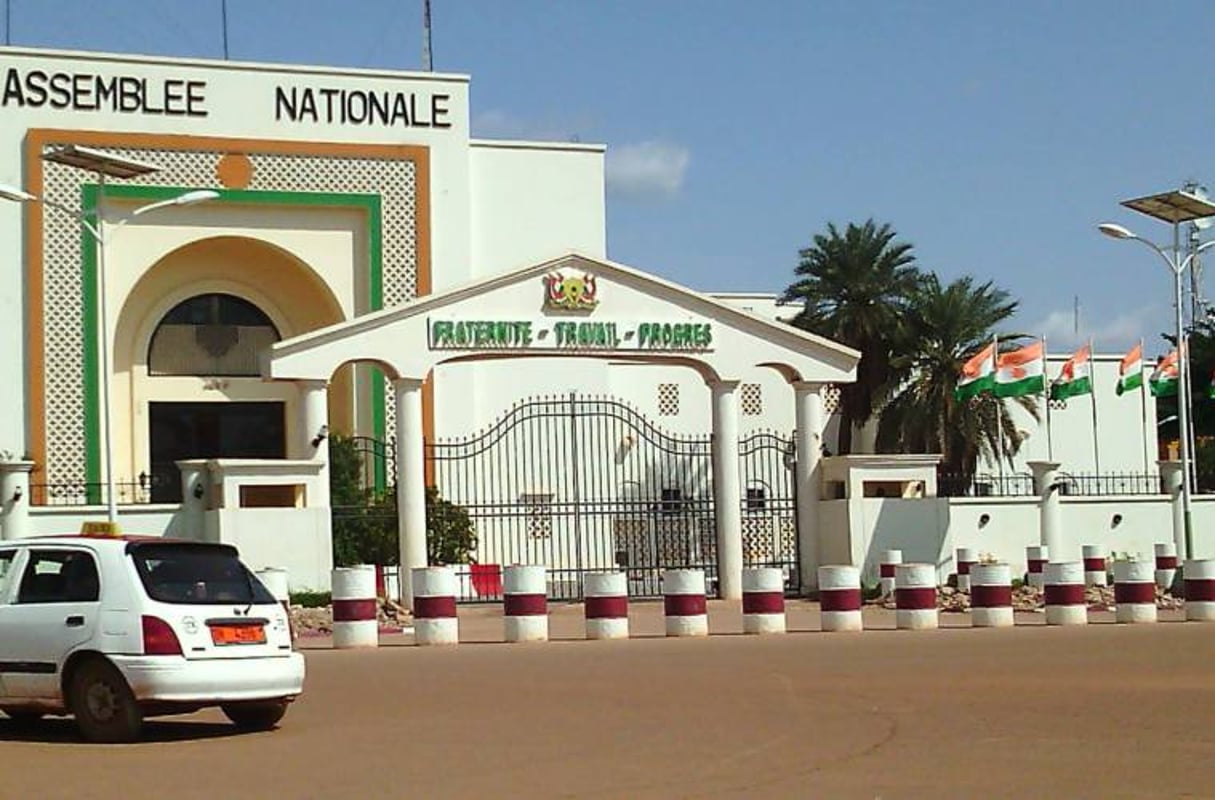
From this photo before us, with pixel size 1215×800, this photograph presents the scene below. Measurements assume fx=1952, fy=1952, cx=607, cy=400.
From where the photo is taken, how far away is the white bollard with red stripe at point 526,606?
23531 millimetres

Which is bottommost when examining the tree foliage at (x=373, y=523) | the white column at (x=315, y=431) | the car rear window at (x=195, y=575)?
the car rear window at (x=195, y=575)

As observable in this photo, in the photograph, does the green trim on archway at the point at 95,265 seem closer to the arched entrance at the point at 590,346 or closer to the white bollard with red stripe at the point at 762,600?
the arched entrance at the point at 590,346

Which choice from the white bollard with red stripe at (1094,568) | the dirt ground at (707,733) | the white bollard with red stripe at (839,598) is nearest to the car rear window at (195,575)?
the dirt ground at (707,733)

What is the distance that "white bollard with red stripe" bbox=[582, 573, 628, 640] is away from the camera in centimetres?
2373

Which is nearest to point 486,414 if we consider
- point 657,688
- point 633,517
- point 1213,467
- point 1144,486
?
point 633,517

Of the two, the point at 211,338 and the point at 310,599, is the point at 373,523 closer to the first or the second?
the point at 310,599

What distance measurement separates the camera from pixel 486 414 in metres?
47.4

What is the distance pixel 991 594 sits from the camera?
957 inches

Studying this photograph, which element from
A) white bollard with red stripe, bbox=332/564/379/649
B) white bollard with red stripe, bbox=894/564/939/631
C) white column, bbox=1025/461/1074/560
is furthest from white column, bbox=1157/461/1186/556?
white bollard with red stripe, bbox=332/564/379/649

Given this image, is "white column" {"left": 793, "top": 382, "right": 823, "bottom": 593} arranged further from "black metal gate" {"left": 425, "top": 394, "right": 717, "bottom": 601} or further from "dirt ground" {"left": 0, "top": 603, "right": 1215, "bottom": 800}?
"dirt ground" {"left": 0, "top": 603, "right": 1215, "bottom": 800}

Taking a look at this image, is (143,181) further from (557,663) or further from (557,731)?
(557,731)

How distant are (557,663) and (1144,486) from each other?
124 ft

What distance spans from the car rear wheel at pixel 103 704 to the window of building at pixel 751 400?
3891 centimetres

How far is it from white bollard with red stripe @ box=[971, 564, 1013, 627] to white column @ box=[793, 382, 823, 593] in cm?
932
